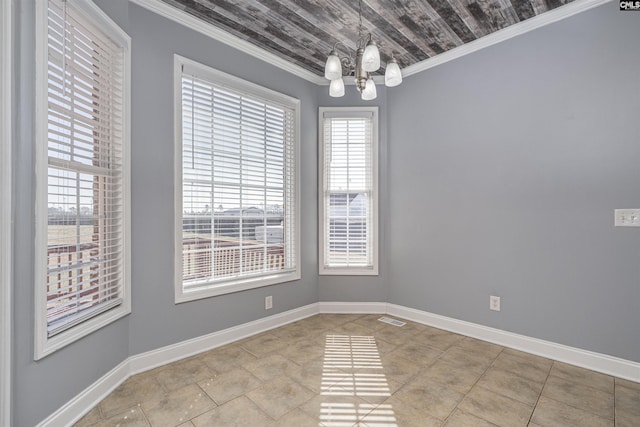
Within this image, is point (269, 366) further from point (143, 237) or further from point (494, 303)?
point (494, 303)

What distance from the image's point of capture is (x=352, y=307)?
3.57 metres

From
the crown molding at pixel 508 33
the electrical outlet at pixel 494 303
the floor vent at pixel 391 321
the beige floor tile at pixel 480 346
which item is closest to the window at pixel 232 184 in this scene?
the floor vent at pixel 391 321

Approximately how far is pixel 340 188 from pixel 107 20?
2459mm

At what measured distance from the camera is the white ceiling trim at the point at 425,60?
7.58ft

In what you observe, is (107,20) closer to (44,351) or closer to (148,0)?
(148,0)

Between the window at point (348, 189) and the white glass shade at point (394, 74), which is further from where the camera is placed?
the window at point (348, 189)

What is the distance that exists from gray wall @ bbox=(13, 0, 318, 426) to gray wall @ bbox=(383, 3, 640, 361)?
1.50m

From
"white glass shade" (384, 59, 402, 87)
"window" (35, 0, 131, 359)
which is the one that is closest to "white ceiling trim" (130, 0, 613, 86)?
"window" (35, 0, 131, 359)

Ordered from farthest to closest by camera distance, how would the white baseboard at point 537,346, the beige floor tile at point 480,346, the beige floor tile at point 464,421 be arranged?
the beige floor tile at point 480,346
the white baseboard at point 537,346
the beige floor tile at point 464,421

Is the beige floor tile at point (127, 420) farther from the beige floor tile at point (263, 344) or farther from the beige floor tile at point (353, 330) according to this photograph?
the beige floor tile at point (353, 330)

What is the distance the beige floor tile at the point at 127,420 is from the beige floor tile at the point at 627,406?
2620 mm

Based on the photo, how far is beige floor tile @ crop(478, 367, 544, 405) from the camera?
194 centimetres

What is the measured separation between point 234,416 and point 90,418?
2.66 ft

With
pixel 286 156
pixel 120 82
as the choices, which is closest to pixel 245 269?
pixel 286 156
